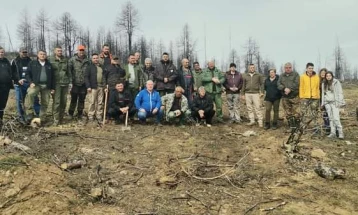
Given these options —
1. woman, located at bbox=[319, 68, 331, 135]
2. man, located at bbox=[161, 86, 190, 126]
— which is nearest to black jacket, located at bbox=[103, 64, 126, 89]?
man, located at bbox=[161, 86, 190, 126]

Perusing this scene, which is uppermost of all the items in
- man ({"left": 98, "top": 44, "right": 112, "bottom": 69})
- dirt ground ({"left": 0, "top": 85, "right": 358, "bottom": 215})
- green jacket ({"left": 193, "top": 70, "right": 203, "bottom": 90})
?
man ({"left": 98, "top": 44, "right": 112, "bottom": 69})

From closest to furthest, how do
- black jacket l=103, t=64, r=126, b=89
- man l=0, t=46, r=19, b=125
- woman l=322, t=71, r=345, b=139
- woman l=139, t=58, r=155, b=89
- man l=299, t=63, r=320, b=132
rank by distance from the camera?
man l=0, t=46, r=19, b=125 < woman l=322, t=71, r=345, b=139 < man l=299, t=63, r=320, b=132 < black jacket l=103, t=64, r=126, b=89 < woman l=139, t=58, r=155, b=89

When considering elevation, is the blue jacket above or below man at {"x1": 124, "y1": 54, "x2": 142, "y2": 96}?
below

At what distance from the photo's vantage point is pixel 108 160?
6949mm

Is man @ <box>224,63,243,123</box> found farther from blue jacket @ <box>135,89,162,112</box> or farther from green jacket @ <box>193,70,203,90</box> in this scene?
blue jacket @ <box>135,89,162,112</box>

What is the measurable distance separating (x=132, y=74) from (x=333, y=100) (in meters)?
5.31

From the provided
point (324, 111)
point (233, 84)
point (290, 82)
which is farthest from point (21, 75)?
point (324, 111)

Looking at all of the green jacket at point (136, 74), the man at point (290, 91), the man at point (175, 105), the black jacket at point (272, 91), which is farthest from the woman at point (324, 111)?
the green jacket at point (136, 74)

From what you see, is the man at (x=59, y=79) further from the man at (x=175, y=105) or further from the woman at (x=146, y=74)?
the man at (x=175, y=105)

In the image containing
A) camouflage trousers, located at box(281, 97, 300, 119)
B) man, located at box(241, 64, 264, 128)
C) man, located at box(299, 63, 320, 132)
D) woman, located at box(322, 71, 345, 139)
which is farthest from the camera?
Result: man, located at box(241, 64, 264, 128)

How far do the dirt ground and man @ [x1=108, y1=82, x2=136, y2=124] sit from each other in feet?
3.34

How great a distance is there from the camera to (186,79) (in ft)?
35.8

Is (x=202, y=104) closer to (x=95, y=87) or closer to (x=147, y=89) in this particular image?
(x=147, y=89)

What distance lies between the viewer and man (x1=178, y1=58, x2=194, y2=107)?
10.8m
